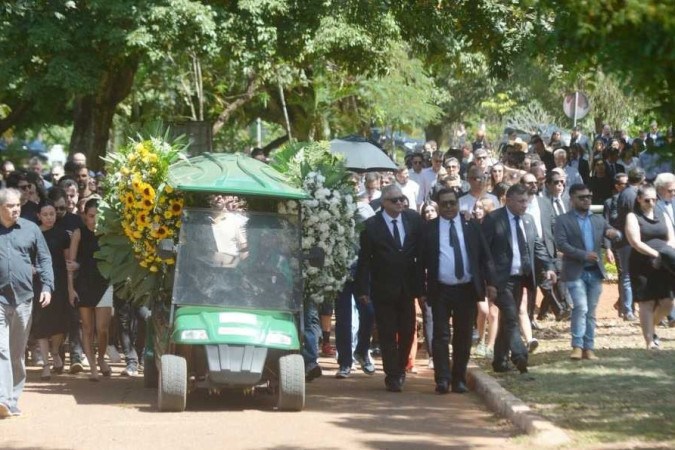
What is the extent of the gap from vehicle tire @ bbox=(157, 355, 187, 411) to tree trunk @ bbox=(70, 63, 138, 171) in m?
13.7

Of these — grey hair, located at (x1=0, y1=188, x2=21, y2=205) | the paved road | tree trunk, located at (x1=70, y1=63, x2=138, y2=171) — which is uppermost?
tree trunk, located at (x1=70, y1=63, x2=138, y2=171)

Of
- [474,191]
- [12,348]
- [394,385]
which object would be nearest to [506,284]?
[394,385]

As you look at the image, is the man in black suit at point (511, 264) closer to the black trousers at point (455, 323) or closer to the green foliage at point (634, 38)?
the black trousers at point (455, 323)

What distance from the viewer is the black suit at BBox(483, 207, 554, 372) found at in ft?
50.4

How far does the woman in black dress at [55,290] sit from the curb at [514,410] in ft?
14.8

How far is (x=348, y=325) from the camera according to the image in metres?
16.8

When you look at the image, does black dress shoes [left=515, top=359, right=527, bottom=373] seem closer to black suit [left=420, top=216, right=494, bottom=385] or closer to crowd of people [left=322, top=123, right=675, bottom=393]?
crowd of people [left=322, top=123, right=675, bottom=393]

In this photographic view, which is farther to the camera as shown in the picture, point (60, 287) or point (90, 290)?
point (60, 287)

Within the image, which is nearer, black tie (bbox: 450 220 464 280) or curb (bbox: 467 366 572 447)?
curb (bbox: 467 366 572 447)

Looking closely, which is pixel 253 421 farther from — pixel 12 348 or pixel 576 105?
pixel 576 105

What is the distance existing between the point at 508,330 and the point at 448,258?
0.98 metres

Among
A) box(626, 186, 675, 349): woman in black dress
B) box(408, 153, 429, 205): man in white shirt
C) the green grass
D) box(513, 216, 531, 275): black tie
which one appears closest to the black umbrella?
box(408, 153, 429, 205): man in white shirt

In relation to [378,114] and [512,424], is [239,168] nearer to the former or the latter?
[512,424]

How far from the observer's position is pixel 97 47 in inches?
846
